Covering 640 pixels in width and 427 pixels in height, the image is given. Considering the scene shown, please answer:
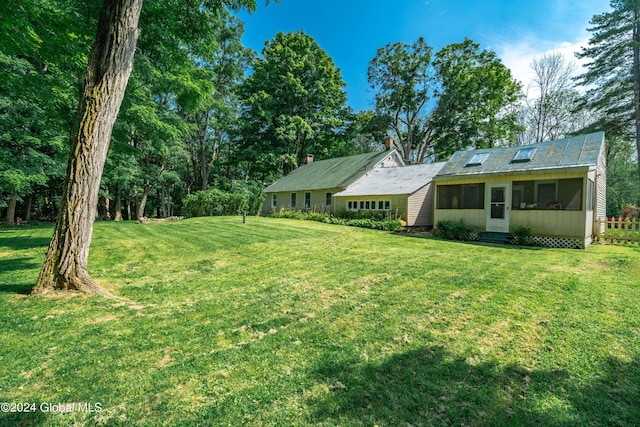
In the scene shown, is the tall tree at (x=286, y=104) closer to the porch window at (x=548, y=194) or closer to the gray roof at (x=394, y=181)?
the gray roof at (x=394, y=181)

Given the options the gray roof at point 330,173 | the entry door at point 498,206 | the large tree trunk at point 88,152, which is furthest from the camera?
the gray roof at point 330,173

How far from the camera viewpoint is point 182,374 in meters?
2.53

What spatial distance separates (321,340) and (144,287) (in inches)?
140

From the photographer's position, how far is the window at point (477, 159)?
Result: 1268cm

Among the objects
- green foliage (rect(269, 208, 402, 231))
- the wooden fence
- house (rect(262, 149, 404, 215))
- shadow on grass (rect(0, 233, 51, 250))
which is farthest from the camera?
house (rect(262, 149, 404, 215))

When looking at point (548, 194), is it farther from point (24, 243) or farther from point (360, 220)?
point (24, 243)

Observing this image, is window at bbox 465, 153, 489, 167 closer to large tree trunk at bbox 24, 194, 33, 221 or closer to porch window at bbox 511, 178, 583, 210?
porch window at bbox 511, 178, 583, 210

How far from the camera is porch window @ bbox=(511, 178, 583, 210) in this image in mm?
10172

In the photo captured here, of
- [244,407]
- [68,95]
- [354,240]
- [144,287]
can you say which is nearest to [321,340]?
[244,407]

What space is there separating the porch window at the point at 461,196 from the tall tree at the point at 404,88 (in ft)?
68.0

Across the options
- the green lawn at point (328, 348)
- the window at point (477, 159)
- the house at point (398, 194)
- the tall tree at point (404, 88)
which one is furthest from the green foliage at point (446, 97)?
the green lawn at point (328, 348)

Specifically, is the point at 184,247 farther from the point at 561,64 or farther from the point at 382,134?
the point at 561,64

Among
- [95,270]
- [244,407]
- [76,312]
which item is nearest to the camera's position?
[244,407]

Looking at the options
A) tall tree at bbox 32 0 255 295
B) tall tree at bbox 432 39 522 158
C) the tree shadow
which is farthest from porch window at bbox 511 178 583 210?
tall tree at bbox 432 39 522 158
